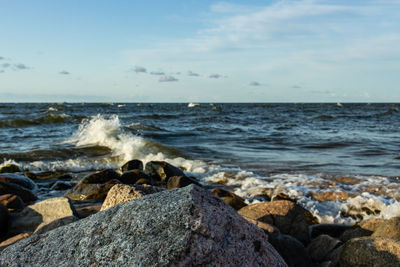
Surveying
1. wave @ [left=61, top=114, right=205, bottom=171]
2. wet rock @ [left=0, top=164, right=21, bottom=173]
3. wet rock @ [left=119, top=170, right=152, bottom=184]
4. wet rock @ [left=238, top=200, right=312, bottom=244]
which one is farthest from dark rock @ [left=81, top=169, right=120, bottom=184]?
wet rock @ [left=238, top=200, right=312, bottom=244]

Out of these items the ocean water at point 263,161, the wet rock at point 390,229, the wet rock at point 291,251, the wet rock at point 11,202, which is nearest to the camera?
the wet rock at point 291,251

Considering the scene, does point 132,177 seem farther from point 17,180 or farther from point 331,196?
point 331,196

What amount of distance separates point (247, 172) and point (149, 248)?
22.4ft

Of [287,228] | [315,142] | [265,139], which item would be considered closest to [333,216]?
[287,228]

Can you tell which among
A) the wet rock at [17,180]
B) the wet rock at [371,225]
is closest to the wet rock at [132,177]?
the wet rock at [17,180]

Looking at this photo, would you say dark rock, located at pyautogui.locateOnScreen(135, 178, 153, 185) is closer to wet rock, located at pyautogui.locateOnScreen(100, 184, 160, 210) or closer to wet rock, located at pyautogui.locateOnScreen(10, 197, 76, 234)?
wet rock, located at pyautogui.locateOnScreen(10, 197, 76, 234)

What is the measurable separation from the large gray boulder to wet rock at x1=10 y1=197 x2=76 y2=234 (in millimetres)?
1938

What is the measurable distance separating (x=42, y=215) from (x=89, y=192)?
1.89m

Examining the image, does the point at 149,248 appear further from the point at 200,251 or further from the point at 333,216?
the point at 333,216

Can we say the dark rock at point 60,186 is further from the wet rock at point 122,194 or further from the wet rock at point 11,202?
the wet rock at point 122,194

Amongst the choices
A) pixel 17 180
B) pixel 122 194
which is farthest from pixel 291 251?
pixel 17 180

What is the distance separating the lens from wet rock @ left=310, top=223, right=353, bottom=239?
4512mm

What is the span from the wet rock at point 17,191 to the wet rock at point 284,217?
3761mm

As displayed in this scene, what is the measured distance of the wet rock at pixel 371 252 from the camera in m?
2.71
